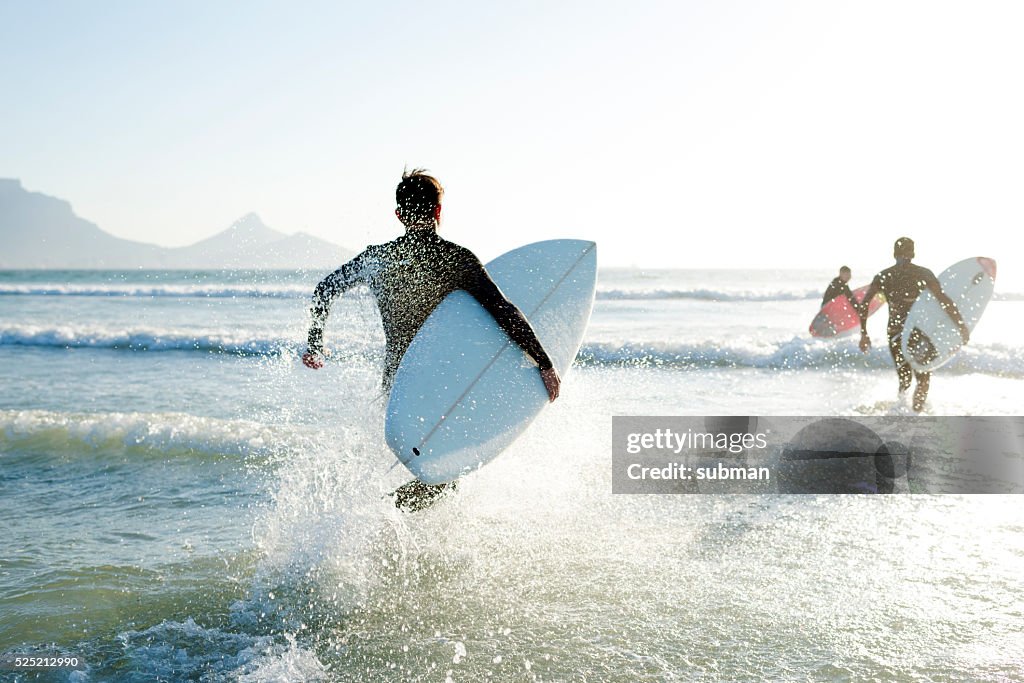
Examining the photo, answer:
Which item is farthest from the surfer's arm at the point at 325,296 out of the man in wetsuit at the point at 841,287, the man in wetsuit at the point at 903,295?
the man in wetsuit at the point at 841,287

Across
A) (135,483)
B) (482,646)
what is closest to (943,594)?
(482,646)

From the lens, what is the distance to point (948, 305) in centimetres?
839

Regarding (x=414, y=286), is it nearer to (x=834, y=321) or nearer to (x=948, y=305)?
(x=948, y=305)

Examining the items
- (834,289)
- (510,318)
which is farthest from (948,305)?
(510,318)

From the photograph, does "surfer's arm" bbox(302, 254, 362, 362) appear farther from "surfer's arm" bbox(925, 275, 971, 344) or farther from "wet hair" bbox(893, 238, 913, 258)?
"surfer's arm" bbox(925, 275, 971, 344)

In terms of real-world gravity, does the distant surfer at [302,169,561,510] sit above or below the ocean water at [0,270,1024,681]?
above

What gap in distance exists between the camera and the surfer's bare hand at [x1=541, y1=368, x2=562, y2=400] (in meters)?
3.73

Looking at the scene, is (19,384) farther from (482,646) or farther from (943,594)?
(943,594)

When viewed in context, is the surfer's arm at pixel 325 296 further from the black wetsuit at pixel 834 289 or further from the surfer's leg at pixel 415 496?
the black wetsuit at pixel 834 289

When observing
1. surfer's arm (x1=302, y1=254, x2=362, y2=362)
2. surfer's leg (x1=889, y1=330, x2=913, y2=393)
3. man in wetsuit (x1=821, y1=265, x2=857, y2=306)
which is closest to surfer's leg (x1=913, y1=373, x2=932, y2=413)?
surfer's leg (x1=889, y1=330, x2=913, y2=393)

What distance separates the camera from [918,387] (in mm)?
7945

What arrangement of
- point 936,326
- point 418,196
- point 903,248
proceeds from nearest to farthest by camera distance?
point 418,196
point 903,248
point 936,326

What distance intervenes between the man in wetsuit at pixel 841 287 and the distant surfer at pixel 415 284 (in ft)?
23.1

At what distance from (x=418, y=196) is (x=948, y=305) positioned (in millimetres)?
7228
